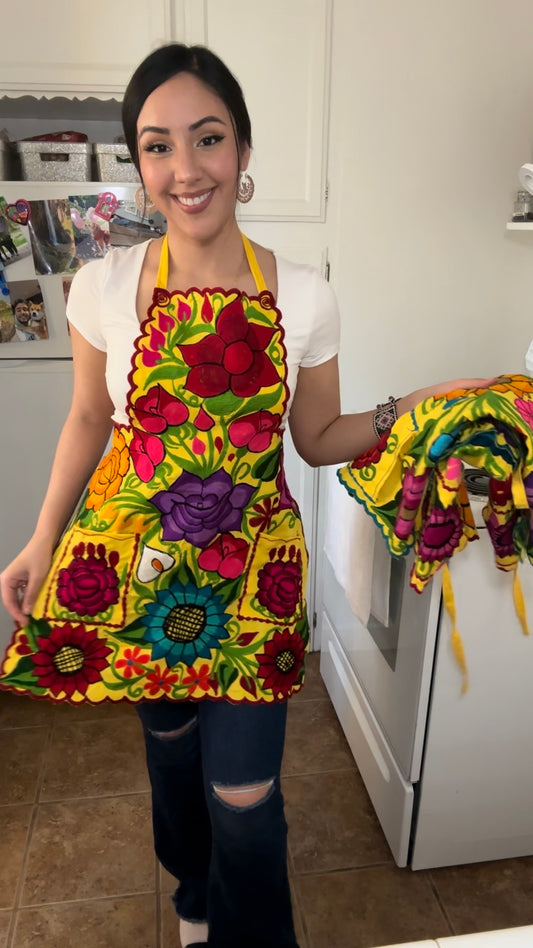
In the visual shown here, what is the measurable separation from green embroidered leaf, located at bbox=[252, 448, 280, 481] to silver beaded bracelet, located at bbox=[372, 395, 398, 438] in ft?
0.59

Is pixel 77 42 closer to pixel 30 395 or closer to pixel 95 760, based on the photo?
pixel 30 395

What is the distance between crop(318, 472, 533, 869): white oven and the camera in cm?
125

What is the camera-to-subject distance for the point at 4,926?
1328mm

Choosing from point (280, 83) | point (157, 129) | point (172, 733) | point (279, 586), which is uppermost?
point (280, 83)

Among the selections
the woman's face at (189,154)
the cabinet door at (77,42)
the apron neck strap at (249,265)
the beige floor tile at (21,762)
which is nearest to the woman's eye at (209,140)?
the woman's face at (189,154)

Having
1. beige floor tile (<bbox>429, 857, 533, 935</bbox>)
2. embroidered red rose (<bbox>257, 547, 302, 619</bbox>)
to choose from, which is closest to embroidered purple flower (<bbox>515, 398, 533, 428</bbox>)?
embroidered red rose (<bbox>257, 547, 302, 619</bbox>)

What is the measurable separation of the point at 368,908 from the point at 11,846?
77 cm

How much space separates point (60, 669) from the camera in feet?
3.18

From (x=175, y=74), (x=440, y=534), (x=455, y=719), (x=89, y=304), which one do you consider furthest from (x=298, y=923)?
(x=175, y=74)

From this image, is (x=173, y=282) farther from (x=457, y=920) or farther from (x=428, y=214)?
(x=457, y=920)

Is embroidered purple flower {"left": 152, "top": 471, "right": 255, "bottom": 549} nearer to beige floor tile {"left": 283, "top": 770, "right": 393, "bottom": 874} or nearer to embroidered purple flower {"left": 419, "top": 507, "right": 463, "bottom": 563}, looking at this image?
embroidered purple flower {"left": 419, "top": 507, "right": 463, "bottom": 563}

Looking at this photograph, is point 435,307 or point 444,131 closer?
point 444,131

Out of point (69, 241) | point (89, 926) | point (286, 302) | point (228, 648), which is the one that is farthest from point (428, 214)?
point (89, 926)

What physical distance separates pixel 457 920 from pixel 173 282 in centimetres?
130
